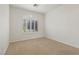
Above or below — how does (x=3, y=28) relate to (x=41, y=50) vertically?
above

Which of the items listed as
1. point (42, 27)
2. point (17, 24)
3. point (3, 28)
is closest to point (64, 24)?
point (42, 27)

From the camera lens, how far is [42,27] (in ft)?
18.7

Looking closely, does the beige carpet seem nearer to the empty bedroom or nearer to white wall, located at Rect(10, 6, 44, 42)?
the empty bedroom

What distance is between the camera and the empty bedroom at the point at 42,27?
3627 millimetres

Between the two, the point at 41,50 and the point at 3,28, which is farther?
the point at 41,50

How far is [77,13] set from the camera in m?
3.55

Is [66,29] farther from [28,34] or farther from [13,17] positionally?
[13,17]

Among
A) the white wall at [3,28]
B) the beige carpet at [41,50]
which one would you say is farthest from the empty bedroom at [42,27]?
the white wall at [3,28]

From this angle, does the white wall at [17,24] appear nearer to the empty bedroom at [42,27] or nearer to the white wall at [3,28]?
the empty bedroom at [42,27]

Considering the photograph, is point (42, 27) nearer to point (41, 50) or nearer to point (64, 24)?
point (64, 24)

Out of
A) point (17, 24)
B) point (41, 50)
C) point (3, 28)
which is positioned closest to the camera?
point (3, 28)

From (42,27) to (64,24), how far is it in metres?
1.69

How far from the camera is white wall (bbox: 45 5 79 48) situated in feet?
12.0

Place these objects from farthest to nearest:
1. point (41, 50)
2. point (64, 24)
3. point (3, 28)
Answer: point (64, 24) < point (41, 50) < point (3, 28)
